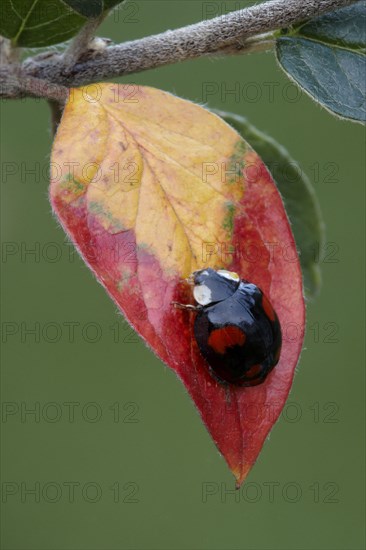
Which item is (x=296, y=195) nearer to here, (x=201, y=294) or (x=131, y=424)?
(x=201, y=294)

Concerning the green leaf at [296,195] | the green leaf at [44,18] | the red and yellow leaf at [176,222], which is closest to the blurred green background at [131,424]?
the green leaf at [296,195]

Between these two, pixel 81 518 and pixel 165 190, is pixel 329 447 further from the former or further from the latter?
pixel 165 190

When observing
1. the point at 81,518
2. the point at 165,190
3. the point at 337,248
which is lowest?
the point at 81,518

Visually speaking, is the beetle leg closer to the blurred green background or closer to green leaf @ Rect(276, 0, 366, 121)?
green leaf @ Rect(276, 0, 366, 121)

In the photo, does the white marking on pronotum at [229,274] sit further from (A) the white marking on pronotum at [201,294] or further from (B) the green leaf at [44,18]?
(B) the green leaf at [44,18]

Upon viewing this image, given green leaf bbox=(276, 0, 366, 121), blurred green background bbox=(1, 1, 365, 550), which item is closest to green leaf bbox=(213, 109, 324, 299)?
green leaf bbox=(276, 0, 366, 121)

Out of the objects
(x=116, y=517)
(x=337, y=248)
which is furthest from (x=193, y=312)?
(x=337, y=248)
